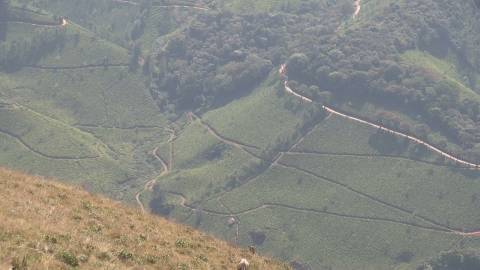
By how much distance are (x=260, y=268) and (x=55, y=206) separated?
64.4 ft

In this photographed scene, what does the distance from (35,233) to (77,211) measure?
39.5 feet

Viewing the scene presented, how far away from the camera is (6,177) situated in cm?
5784

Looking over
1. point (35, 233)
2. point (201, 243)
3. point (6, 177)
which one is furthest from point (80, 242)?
point (6, 177)

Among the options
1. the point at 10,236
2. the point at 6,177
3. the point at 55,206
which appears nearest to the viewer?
the point at 10,236

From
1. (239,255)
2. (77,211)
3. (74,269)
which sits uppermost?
(74,269)

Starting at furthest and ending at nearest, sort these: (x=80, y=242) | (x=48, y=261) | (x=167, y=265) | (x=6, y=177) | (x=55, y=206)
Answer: (x=6, y=177) < (x=55, y=206) < (x=167, y=265) < (x=80, y=242) < (x=48, y=261)

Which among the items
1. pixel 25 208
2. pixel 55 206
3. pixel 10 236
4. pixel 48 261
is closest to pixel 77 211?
pixel 55 206

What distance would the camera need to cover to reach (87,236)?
150 feet

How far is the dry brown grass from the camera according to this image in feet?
127

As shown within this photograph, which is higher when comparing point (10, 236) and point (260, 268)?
point (10, 236)

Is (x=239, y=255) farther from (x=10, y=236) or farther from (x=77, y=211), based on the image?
(x=10, y=236)

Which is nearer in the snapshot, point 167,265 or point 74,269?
point 74,269

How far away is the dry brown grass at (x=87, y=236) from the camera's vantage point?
127ft

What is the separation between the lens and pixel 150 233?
173 feet
